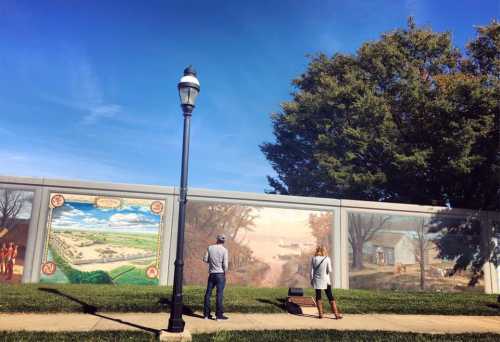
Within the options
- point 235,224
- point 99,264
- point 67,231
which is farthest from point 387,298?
point 67,231

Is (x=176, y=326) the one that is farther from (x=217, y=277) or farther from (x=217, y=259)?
(x=217, y=259)

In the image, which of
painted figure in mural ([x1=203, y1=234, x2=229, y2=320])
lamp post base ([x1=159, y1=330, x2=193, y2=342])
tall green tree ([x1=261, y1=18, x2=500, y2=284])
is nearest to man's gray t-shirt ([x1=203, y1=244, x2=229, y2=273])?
painted figure in mural ([x1=203, y1=234, x2=229, y2=320])

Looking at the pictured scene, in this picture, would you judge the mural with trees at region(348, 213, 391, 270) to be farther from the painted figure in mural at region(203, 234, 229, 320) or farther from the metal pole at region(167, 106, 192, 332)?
the metal pole at region(167, 106, 192, 332)

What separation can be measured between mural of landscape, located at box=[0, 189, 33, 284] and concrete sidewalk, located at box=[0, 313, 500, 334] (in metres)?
6.12

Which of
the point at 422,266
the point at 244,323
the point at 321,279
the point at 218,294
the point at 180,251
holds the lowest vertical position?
the point at 244,323

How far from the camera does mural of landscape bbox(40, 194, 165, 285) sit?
14.4 metres

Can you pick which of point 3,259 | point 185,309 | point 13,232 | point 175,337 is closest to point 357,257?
point 185,309

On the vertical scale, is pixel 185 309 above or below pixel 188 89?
below

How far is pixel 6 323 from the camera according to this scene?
7.90m

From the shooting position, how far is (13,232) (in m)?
14.2

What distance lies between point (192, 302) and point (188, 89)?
230 inches

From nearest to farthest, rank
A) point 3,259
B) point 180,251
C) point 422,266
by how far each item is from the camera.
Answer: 1. point 180,251
2. point 3,259
3. point 422,266

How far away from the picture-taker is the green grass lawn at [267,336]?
22.2ft

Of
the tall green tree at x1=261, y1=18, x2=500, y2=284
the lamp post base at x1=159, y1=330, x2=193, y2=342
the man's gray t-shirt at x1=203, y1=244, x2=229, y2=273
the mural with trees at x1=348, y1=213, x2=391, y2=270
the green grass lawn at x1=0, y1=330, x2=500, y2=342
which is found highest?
the tall green tree at x1=261, y1=18, x2=500, y2=284
